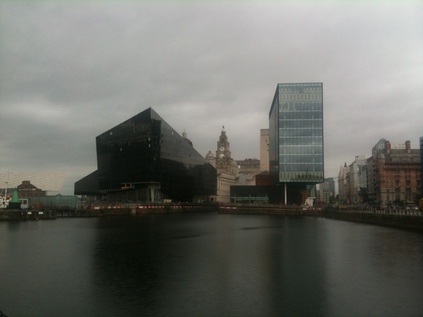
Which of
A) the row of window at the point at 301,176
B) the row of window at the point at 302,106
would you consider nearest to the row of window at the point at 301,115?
the row of window at the point at 302,106

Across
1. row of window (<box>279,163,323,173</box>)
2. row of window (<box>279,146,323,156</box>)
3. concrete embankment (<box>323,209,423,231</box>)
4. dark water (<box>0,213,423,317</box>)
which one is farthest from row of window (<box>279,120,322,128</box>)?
dark water (<box>0,213,423,317</box>)

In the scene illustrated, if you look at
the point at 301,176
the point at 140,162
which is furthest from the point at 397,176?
the point at 140,162

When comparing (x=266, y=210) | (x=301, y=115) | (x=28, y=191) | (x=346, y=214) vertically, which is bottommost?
(x=266, y=210)

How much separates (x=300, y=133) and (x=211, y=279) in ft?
271

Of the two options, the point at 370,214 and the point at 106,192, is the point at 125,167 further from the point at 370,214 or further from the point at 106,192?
the point at 370,214

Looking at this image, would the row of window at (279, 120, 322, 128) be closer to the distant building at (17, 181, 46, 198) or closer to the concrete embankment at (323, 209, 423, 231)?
the concrete embankment at (323, 209, 423, 231)

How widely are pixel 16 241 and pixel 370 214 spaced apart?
4895cm

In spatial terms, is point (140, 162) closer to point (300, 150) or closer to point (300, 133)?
point (300, 150)

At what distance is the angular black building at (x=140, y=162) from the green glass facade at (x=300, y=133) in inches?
1143

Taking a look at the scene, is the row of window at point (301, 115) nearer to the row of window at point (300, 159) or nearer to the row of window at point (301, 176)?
the row of window at point (300, 159)

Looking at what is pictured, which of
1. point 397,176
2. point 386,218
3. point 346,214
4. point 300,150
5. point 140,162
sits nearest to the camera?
point 386,218

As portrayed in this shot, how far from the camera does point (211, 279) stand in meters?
21.6

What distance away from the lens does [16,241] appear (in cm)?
3841

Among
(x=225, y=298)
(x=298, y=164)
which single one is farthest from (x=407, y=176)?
(x=225, y=298)
